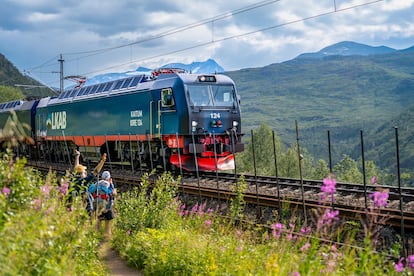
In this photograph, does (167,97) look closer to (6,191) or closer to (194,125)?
(194,125)

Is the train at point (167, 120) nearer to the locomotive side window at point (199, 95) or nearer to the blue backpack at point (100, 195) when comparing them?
the locomotive side window at point (199, 95)

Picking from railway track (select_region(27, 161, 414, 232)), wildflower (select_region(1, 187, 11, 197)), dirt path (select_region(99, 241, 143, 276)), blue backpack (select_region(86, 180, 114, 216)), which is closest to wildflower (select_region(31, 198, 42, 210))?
wildflower (select_region(1, 187, 11, 197))

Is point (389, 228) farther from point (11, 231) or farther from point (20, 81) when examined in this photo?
point (20, 81)

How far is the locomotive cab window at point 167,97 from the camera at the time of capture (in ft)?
60.2

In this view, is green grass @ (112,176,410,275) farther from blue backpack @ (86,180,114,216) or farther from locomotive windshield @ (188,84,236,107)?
locomotive windshield @ (188,84,236,107)

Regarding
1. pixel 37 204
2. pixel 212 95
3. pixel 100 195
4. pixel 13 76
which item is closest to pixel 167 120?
pixel 212 95

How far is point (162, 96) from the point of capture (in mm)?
18766

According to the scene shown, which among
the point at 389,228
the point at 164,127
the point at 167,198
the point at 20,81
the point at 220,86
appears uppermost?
the point at 20,81

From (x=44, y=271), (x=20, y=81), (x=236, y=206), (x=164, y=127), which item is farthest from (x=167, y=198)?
(x=20, y=81)

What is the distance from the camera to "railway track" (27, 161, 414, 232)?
32.9 feet

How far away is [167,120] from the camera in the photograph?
60.9 ft

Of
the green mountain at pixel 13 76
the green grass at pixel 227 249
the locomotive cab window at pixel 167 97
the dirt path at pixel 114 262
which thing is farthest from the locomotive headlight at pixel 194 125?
the green mountain at pixel 13 76

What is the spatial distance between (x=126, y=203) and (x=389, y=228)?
526 centimetres

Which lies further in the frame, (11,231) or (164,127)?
(164,127)
